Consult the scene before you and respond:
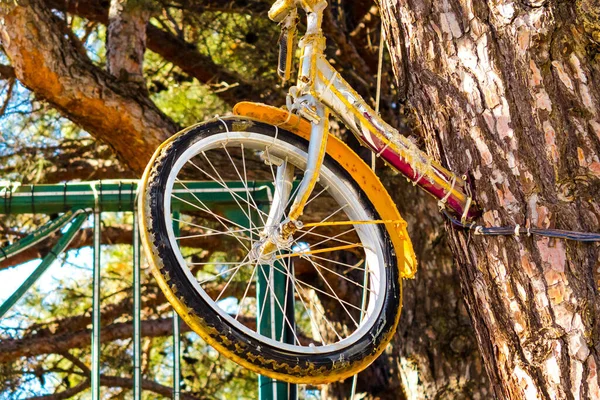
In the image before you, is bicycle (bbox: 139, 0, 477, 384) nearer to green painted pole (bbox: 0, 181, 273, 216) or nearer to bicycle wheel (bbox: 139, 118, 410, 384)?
bicycle wheel (bbox: 139, 118, 410, 384)

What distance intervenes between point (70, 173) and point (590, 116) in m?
3.16

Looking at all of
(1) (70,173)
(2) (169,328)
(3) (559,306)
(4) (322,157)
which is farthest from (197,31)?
(3) (559,306)

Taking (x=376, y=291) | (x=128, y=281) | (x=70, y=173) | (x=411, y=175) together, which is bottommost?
(x=376, y=291)

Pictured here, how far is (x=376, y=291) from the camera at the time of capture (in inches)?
92.4

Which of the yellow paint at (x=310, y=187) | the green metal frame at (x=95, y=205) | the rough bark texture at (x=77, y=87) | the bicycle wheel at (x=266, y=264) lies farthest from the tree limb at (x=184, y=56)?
the yellow paint at (x=310, y=187)

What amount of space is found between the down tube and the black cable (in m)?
0.03

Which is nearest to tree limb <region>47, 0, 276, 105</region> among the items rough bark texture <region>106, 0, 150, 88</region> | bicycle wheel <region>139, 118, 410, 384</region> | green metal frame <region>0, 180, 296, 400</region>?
rough bark texture <region>106, 0, 150, 88</region>

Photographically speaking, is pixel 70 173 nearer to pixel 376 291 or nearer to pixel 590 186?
pixel 376 291

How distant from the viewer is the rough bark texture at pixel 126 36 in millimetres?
4387

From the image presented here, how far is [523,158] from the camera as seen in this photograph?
2.23 metres

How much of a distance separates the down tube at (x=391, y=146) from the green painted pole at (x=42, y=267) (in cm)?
99

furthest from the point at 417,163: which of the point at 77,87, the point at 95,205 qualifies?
the point at 77,87

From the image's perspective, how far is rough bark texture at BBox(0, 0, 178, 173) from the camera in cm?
384

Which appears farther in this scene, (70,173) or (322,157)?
(70,173)
